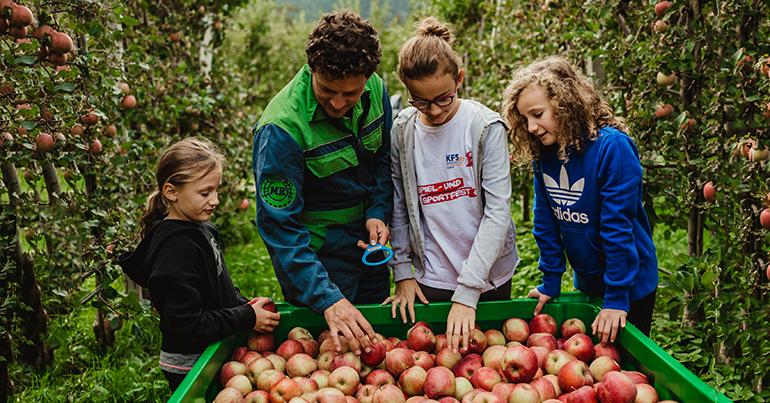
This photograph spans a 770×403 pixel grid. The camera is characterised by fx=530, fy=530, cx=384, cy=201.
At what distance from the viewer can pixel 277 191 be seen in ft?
5.64

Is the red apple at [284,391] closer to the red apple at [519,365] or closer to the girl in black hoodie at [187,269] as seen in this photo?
the girl in black hoodie at [187,269]

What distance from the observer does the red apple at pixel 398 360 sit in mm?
1672

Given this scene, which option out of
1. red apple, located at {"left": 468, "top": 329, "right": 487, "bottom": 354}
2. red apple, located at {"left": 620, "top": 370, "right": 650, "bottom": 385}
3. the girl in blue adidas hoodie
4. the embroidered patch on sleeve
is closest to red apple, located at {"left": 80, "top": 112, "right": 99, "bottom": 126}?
the embroidered patch on sleeve

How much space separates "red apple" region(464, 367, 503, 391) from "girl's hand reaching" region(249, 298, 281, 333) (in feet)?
2.21

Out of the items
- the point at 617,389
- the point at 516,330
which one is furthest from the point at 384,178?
the point at 617,389

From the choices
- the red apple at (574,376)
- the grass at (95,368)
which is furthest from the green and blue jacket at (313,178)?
the grass at (95,368)

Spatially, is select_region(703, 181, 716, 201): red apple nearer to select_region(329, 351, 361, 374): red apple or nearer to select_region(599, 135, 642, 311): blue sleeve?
select_region(599, 135, 642, 311): blue sleeve

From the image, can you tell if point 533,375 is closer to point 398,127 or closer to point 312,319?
point 312,319

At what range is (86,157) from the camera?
275 centimetres

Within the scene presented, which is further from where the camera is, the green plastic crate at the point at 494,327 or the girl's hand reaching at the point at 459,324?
the girl's hand reaching at the point at 459,324

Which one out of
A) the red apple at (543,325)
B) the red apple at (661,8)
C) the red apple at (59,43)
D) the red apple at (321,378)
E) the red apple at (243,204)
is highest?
the red apple at (661,8)

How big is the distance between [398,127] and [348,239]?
47 cm

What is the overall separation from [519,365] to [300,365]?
26.4 inches

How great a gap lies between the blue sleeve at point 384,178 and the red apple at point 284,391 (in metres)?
0.69
